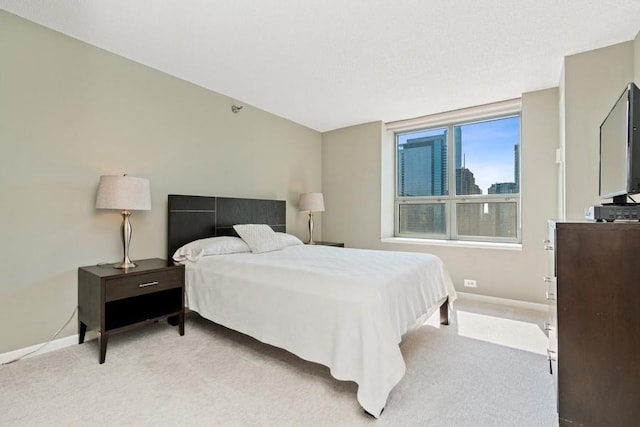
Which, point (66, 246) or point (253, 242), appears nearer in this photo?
point (66, 246)

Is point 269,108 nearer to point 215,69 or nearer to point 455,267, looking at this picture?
point 215,69

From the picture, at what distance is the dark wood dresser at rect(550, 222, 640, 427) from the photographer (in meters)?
1.25

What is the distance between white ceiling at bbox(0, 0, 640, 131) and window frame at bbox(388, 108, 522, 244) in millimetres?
422

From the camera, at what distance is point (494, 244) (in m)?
3.70

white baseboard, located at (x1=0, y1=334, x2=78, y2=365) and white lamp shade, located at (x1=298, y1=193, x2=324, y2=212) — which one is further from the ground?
white lamp shade, located at (x1=298, y1=193, x2=324, y2=212)

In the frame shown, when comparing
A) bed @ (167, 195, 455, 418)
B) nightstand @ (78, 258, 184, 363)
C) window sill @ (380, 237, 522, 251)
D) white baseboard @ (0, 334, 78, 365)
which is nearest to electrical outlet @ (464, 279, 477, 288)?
window sill @ (380, 237, 522, 251)

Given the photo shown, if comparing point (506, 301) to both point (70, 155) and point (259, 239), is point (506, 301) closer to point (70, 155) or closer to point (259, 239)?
point (259, 239)

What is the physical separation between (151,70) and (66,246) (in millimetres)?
1789

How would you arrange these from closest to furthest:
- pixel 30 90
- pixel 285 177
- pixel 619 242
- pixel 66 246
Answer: pixel 619 242
pixel 30 90
pixel 66 246
pixel 285 177

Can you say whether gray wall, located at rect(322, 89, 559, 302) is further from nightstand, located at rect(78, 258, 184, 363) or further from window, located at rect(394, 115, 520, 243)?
nightstand, located at rect(78, 258, 184, 363)

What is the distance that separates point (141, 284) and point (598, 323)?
2.84 m

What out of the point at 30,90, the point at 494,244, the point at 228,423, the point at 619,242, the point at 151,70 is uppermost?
the point at 151,70

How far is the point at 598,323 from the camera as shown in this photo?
4.31 ft

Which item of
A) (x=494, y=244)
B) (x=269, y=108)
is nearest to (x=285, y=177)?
(x=269, y=108)
